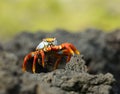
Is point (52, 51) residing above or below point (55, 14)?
below

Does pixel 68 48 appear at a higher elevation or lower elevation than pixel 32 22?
lower

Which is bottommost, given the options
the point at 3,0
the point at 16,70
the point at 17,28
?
the point at 16,70

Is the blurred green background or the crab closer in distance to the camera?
the crab

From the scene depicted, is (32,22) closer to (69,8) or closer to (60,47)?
(69,8)

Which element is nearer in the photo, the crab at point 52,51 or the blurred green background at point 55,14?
the crab at point 52,51

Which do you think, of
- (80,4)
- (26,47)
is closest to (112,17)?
(80,4)

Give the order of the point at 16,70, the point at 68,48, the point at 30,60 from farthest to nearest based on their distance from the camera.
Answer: the point at 30,60 < the point at 68,48 < the point at 16,70

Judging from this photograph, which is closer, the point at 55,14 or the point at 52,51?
the point at 52,51

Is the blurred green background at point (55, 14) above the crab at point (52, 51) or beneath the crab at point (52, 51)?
above
